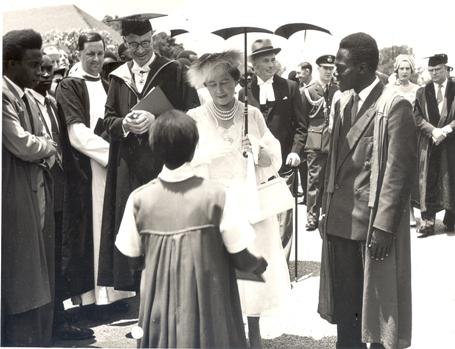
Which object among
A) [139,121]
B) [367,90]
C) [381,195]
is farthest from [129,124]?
[381,195]

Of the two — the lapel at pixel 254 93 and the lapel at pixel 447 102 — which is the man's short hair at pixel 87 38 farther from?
the lapel at pixel 447 102

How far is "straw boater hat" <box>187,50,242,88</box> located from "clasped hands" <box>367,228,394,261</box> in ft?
4.26

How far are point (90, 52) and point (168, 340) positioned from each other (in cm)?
231

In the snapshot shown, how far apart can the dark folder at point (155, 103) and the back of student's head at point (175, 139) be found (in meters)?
0.88

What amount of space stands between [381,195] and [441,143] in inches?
36.8

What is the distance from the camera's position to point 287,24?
4.70 metres

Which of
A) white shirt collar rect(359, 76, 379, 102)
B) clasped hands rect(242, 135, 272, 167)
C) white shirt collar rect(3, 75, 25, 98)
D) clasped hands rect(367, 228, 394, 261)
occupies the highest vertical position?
white shirt collar rect(3, 75, 25, 98)

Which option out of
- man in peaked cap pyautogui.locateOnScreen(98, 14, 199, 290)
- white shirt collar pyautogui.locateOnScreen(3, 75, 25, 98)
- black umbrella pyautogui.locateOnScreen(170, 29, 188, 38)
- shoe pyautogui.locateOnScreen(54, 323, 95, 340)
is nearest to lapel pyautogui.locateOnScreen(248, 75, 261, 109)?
man in peaked cap pyautogui.locateOnScreen(98, 14, 199, 290)

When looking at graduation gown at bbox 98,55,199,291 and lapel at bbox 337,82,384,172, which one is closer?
lapel at bbox 337,82,384,172

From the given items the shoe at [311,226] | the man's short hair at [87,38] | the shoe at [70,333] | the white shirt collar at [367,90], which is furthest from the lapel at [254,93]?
the shoe at [70,333]

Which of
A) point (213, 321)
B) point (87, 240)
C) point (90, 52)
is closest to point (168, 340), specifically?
point (213, 321)

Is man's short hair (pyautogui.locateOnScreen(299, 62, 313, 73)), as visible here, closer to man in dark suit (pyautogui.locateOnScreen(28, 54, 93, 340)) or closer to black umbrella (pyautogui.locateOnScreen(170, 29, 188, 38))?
black umbrella (pyautogui.locateOnScreen(170, 29, 188, 38))

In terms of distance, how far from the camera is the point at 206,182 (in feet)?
13.1

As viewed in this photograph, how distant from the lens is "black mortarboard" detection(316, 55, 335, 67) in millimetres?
4727
